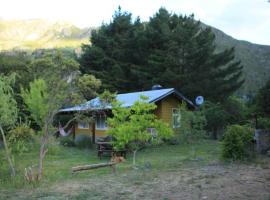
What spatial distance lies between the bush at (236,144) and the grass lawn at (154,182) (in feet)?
2.08

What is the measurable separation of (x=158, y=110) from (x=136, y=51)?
1627cm

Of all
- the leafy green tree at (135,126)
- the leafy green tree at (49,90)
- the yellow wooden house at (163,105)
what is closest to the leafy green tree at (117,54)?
the yellow wooden house at (163,105)

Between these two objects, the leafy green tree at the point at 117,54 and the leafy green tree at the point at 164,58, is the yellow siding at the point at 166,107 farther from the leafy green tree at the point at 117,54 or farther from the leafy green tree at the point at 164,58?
the leafy green tree at the point at 117,54

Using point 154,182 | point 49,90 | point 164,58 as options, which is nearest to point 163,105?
point 164,58

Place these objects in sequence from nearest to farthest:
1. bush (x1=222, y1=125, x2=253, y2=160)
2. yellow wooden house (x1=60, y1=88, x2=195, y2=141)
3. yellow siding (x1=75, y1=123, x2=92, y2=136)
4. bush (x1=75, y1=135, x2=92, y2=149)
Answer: bush (x1=222, y1=125, x2=253, y2=160), bush (x1=75, y1=135, x2=92, y2=149), yellow wooden house (x1=60, y1=88, x2=195, y2=141), yellow siding (x1=75, y1=123, x2=92, y2=136)

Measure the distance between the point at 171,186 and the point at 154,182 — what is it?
2.78 feet

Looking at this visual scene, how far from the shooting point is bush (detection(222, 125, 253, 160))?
586 inches

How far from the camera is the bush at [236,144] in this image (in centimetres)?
1489

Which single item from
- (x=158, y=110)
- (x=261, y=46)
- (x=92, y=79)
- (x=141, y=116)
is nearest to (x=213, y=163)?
(x=141, y=116)

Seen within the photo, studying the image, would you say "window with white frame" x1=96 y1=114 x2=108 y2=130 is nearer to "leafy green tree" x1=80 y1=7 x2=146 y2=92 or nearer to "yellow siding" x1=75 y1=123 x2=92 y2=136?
"yellow siding" x1=75 y1=123 x2=92 y2=136

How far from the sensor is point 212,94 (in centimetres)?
3778

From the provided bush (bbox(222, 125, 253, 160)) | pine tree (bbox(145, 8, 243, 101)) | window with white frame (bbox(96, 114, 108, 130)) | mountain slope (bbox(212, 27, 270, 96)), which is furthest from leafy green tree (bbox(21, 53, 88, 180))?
mountain slope (bbox(212, 27, 270, 96))

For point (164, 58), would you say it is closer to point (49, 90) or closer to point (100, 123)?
point (100, 123)

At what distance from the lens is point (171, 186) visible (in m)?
10.1
